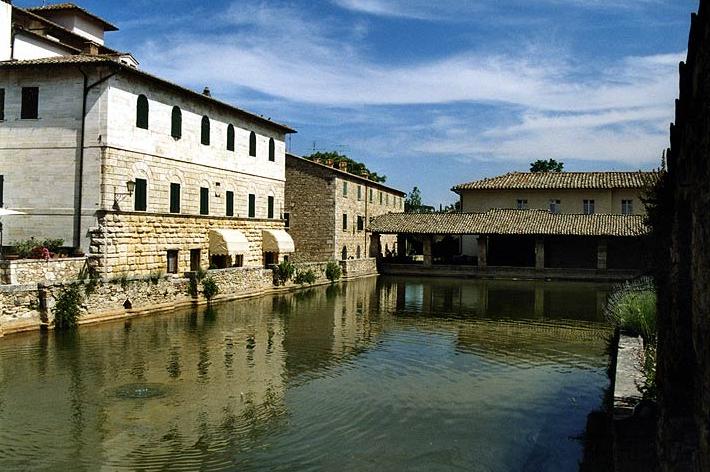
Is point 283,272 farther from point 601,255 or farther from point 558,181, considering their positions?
point 558,181

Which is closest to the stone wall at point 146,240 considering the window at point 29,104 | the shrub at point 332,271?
Result: the window at point 29,104

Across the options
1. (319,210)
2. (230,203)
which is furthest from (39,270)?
(319,210)

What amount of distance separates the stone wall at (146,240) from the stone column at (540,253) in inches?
807

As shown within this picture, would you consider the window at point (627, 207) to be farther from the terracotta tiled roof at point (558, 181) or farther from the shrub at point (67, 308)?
the shrub at point (67, 308)

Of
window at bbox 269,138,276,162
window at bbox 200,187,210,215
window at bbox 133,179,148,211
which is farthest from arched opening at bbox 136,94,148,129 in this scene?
window at bbox 269,138,276,162

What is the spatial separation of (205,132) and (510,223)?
23.2 m

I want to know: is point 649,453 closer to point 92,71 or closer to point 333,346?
point 333,346

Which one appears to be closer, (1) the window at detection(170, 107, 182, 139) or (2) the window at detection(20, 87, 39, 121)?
(2) the window at detection(20, 87, 39, 121)

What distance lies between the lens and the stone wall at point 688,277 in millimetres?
4004

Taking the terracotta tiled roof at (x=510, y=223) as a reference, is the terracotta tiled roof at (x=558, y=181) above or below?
above

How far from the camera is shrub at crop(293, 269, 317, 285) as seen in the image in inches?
1217

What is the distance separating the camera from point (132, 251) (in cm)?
2202

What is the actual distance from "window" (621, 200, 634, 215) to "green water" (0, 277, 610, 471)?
2887cm

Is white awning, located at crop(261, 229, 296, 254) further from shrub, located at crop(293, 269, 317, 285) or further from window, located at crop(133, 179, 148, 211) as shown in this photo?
window, located at crop(133, 179, 148, 211)
